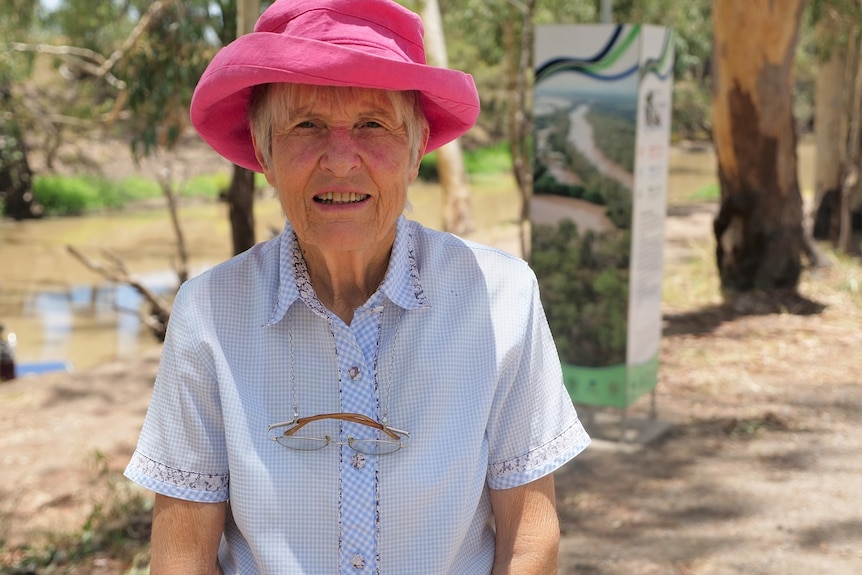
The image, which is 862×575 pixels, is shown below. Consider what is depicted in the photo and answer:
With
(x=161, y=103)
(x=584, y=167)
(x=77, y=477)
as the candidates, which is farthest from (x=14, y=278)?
(x=584, y=167)

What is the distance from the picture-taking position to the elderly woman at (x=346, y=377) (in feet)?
4.82

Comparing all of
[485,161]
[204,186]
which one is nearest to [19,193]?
[204,186]

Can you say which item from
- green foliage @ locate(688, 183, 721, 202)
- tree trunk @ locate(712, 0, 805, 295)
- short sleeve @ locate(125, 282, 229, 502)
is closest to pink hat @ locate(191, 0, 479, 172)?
short sleeve @ locate(125, 282, 229, 502)

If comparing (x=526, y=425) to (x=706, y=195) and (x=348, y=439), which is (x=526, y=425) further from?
(x=706, y=195)

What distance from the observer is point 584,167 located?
4.22 metres

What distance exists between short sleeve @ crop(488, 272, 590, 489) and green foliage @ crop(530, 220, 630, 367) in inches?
106

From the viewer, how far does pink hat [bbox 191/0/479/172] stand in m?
1.39

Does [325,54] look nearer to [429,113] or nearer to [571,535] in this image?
[429,113]

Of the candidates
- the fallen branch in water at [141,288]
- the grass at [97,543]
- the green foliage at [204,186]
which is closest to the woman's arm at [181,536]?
the grass at [97,543]

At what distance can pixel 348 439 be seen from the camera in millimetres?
1486

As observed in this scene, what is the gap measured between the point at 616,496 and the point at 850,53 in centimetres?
746

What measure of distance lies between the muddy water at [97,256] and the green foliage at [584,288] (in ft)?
8.70

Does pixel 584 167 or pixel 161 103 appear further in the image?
pixel 161 103

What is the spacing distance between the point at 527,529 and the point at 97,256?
16248 mm
